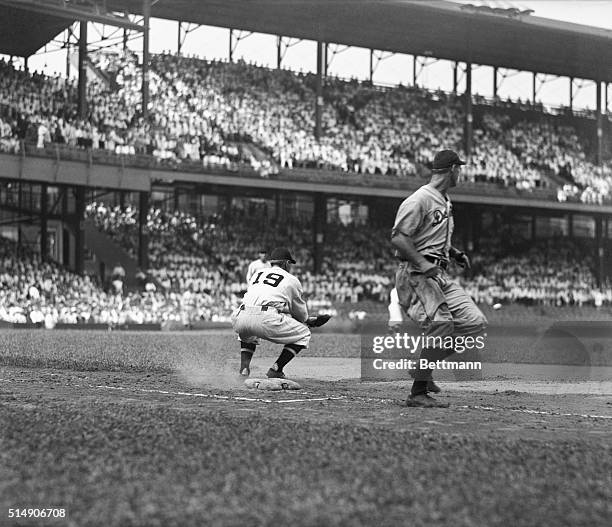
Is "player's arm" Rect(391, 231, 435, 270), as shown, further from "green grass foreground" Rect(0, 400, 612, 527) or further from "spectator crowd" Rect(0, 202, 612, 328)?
"spectator crowd" Rect(0, 202, 612, 328)

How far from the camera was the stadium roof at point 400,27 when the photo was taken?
42219mm

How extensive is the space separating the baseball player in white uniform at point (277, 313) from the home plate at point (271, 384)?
33cm

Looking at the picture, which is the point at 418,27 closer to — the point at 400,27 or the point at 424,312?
the point at 400,27

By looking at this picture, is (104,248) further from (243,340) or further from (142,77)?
(243,340)

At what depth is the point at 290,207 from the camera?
4781cm

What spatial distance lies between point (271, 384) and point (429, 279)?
8.48 feet

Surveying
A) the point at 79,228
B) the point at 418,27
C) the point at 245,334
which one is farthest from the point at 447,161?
the point at 418,27

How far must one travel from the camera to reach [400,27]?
46438 millimetres

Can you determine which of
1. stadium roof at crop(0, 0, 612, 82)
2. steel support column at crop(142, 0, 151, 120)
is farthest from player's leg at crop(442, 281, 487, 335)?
stadium roof at crop(0, 0, 612, 82)

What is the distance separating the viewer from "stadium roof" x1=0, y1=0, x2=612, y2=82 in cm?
4222

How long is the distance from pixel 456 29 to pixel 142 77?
15.4 metres

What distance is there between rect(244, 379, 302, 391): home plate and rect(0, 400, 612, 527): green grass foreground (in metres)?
3.29

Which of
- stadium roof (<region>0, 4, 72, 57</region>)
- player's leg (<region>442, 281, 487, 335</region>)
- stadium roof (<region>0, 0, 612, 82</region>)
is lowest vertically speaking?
player's leg (<region>442, 281, 487, 335</region>)

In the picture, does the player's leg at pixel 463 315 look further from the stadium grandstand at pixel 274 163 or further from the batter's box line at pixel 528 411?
the stadium grandstand at pixel 274 163
